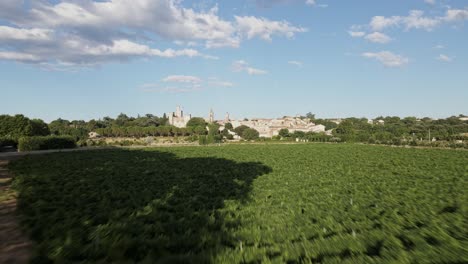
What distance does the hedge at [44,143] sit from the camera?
167 ft

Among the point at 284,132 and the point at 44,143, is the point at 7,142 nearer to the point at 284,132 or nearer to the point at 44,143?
the point at 44,143

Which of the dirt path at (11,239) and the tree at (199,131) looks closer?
the dirt path at (11,239)

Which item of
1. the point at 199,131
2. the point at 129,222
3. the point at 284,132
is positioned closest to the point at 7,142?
the point at 129,222

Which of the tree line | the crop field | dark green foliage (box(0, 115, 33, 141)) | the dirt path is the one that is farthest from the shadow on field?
dark green foliage (box(0, 115, 33, 141))

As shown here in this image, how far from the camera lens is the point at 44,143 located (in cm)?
5350

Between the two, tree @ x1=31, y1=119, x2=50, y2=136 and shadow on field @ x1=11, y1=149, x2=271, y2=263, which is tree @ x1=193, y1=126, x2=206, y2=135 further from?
shadow on field @ x1=11, y1=149, x2=271, y2=263

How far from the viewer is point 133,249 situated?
21.2ft

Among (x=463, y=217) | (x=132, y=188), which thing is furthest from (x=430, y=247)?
(x=132, y=188)

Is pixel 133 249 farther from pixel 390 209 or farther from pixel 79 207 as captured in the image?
pixel 390 209

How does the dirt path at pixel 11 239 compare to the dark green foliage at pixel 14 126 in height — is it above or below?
below

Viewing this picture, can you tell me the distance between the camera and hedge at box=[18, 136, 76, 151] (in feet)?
167

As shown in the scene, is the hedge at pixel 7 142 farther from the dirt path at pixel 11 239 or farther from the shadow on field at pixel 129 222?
the dirt path at pixel 11 239

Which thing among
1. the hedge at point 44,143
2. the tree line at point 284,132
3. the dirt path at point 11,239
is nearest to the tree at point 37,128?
the tree line at point 284,132

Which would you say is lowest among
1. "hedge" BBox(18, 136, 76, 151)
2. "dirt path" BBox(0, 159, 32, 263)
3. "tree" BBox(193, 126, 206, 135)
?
"dirt path" BBox(0, 159, 32, 263)
